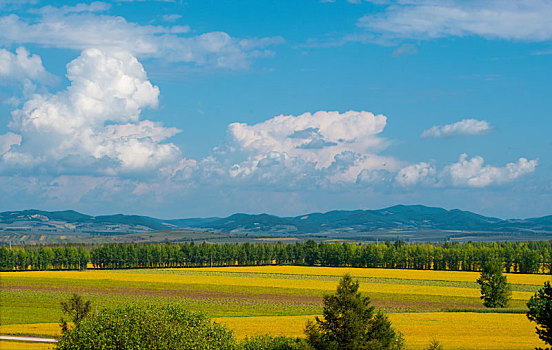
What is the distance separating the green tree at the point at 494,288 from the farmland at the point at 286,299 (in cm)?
199

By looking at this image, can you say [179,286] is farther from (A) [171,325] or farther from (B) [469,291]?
(A) [171,325]

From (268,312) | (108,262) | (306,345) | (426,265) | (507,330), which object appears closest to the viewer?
(306,345)

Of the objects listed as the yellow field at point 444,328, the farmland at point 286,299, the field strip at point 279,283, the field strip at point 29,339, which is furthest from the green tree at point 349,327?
the field strip at point 279,283

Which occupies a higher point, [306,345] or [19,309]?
[306,345]

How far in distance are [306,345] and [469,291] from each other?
72.5 m

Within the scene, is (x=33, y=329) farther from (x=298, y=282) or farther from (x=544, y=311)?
(x=298, y=282)

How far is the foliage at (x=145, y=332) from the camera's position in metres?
27.1

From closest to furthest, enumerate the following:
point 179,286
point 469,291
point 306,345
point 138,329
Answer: point 138,329
point 306,345
point 469,291
point 179,286

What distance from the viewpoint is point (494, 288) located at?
7512cm

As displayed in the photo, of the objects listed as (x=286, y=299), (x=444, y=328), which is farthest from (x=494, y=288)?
(x=286, y=299)

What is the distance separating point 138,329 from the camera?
27.4 meters

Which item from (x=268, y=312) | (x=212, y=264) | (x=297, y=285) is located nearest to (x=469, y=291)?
(x=297, y=285)

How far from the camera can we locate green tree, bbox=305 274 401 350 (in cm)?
3072

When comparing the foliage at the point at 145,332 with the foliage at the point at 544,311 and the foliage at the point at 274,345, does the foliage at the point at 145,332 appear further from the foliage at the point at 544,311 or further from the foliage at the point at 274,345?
the foliage at the point at 544,311
